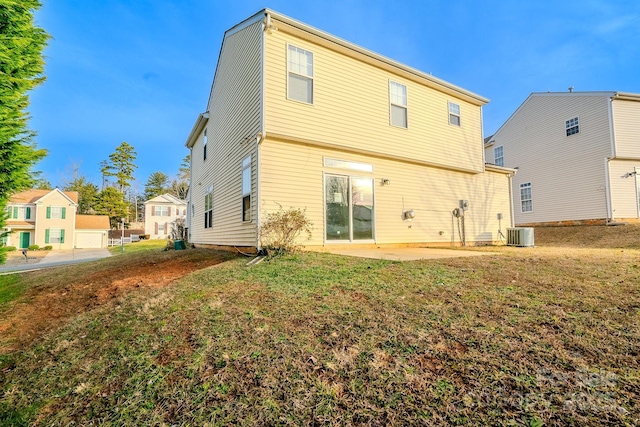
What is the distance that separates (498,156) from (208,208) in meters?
17.9

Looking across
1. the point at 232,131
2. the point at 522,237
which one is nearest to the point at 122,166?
the point at 232,131

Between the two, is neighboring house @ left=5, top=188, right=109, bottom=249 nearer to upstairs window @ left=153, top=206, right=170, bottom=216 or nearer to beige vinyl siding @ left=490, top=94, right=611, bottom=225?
upstairs window @ left=153, top=206, right=170, bottom=216

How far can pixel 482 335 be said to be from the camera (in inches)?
89.0

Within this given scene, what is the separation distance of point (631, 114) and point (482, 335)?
1815 cm

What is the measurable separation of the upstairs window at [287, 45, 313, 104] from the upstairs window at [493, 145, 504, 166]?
16.3 meters

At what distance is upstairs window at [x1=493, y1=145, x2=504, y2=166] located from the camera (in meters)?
18.6

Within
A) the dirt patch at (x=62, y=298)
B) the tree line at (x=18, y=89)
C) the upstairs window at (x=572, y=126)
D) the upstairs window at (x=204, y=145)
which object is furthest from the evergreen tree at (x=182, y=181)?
the upstairs window at (x=572, y=126)

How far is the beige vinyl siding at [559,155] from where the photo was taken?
45.1 ft

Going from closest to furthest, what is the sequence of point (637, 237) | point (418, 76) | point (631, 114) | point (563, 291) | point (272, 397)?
point (272, 397) < point (563, 291) < point (418, 76) < point (637, 237) < point (631, 114)

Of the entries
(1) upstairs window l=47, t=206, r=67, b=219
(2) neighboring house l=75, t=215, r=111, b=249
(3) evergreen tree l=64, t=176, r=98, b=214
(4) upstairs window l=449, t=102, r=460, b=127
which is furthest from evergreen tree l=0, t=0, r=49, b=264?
(3) evergreen tree l=64, t=176, r=98, b=214

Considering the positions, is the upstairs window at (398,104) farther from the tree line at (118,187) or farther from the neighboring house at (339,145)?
the tree line at (118,187)

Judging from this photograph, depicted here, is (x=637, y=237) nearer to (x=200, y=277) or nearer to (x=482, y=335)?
(x=482, y=335)

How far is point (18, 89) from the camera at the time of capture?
5125 mm

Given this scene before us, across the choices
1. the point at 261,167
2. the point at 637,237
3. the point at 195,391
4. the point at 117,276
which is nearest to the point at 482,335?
the point at 195,391
